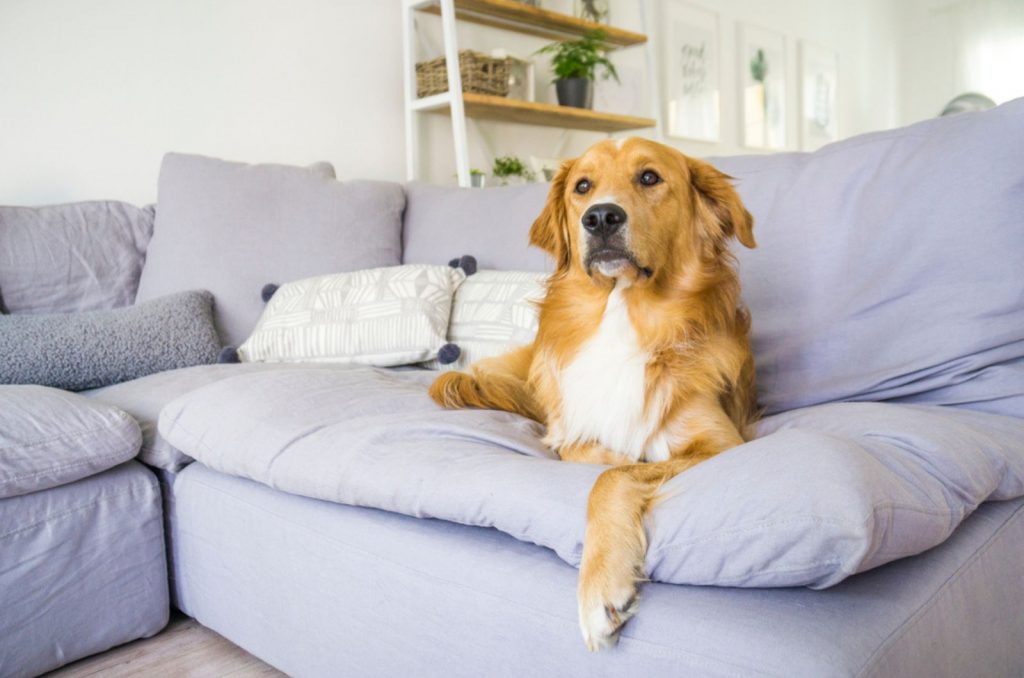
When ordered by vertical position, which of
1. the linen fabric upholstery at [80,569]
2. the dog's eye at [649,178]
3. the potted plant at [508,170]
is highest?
the potted plant at [508,170]

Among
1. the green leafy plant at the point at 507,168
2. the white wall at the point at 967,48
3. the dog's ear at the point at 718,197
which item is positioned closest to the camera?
the dog's ear at the point at 718,197

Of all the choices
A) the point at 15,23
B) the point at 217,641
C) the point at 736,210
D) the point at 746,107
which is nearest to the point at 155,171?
the point at 15,23

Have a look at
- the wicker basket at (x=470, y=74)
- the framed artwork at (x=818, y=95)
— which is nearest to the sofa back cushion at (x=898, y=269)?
the wicker basket at (x=470, y=74)

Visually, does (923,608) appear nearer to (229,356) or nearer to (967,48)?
(229,356)

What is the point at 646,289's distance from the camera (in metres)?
1.49

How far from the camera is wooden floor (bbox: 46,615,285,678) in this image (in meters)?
1.64

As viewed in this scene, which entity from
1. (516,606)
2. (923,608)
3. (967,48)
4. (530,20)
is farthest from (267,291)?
(967,48)

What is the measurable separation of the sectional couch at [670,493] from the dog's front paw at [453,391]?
5cm

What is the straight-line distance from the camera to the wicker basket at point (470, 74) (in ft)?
11.5

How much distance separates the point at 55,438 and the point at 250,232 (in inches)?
43.2

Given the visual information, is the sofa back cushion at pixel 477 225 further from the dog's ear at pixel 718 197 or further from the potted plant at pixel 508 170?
the potted plant at pixel 508 170

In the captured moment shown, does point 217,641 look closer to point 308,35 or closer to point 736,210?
point 736,210

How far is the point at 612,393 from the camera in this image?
142 centimetres

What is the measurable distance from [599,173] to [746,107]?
15.5ft
